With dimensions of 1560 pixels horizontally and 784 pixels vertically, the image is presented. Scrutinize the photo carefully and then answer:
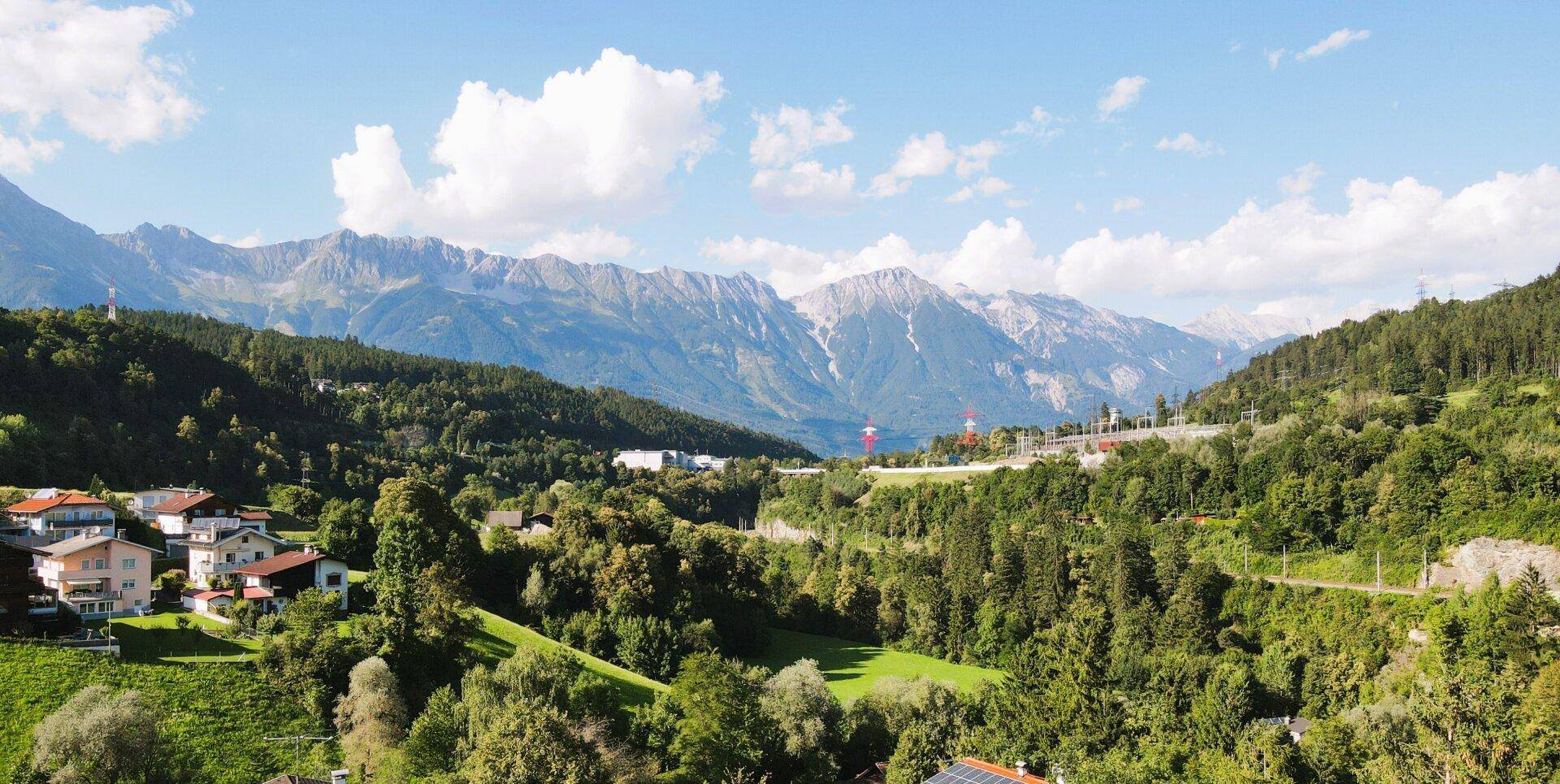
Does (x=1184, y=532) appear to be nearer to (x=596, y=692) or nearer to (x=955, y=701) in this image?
(x=955, y=701)

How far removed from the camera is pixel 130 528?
49531 millimetres

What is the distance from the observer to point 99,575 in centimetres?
4003

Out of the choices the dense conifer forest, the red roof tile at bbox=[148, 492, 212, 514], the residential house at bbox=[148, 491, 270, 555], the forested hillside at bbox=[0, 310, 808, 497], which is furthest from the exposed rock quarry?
the forested hillside at bbox=[0, 310, 808, 497]

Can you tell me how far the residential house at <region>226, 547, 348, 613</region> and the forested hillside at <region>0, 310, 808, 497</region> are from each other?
3440cm

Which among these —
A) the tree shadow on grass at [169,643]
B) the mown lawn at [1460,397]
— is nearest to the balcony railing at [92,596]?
the tree shadow on grass at [169,643]

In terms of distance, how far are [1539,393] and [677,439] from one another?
138914mm

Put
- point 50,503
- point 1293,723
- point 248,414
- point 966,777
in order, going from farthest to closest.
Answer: point 248,414 < point 50,503 < point 1293,723 < point 966,777

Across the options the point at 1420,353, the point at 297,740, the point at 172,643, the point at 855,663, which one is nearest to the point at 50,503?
the point at 172,643

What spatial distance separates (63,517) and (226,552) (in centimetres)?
967

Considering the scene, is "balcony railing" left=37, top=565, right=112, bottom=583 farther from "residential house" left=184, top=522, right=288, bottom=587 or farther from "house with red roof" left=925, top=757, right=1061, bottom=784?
"house with red roof" left=925, top=757, right=1061, bottom=784

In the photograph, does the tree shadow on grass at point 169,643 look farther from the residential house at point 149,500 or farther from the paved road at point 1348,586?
the paved road at point 1348,586

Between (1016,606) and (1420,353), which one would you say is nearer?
(1016,606)

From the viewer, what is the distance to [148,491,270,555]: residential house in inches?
2019

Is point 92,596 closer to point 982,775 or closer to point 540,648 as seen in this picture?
point 540,648
